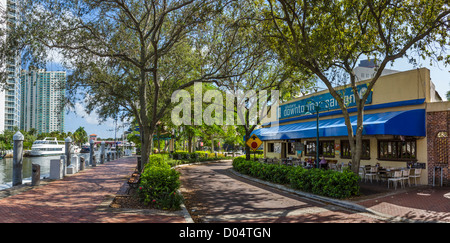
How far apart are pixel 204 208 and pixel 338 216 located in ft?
13.9

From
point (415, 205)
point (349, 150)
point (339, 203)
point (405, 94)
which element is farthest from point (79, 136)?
point (415, 205)

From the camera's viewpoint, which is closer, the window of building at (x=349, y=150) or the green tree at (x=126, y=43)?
the green tree at (x=126, y=43)

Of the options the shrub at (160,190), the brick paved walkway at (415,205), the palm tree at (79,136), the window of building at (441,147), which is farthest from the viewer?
the palm tree at (79,136)

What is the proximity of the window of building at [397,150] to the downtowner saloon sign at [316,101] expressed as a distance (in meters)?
2.68

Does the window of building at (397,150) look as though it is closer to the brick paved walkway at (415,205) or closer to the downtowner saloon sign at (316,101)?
the downtowner saloon sign at (316,101)

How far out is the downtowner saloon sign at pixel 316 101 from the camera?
18330 millimetres

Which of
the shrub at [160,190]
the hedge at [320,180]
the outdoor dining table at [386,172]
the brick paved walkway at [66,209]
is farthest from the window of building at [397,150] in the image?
the brick paved walkway at [66,209]

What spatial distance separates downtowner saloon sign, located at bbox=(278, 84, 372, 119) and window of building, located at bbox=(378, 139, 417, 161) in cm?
268

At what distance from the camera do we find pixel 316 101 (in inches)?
904

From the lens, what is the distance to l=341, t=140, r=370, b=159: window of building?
1805 cm

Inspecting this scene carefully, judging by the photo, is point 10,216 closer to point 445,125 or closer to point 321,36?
point 321,36

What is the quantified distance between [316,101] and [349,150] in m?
4.95

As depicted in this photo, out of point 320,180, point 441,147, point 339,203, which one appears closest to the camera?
point 339,203

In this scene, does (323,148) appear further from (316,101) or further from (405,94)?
(405,94)
